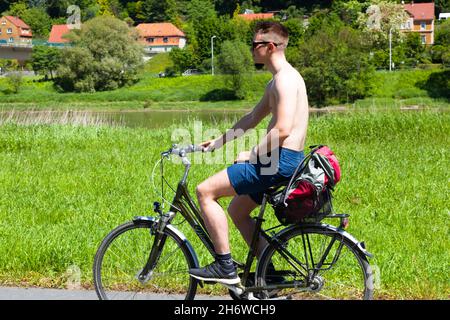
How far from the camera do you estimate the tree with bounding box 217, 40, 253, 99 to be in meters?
60.6

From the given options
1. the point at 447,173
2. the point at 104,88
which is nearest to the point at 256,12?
the point at 104,88

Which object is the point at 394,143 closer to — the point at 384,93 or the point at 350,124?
the point at 350,124

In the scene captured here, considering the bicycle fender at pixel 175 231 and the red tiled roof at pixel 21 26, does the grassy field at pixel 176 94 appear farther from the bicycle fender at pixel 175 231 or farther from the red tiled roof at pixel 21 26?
the red tiled roof at pixel 21 26

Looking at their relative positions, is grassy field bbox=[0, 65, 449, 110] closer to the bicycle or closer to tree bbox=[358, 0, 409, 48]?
tree bbox=[358, 0, 409, 48]

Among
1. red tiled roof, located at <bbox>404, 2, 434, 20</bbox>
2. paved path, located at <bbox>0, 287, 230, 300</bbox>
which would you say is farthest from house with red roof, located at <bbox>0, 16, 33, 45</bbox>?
paved path, located at <bbox>0, 287, 230, 300</bbox>

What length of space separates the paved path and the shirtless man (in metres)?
0.62

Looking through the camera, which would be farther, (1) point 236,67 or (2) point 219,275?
(1) point 236,67

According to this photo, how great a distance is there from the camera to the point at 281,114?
3707mm

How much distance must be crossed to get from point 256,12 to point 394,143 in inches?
5299

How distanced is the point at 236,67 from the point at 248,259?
57.7 meters

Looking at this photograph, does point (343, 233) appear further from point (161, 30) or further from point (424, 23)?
point (161, 30)

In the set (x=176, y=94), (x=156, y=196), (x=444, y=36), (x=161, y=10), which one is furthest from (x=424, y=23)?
(x=156, y=196)

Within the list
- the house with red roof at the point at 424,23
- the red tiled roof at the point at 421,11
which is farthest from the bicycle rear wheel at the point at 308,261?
the house with red roof at the point at 424,23

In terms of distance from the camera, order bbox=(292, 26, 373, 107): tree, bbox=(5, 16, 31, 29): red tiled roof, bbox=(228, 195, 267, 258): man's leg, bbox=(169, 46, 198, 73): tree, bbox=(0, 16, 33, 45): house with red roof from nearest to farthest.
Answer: bbox=(228, 195, 267, 258): man's leg < bbox=(292, 26, 373, 107): tree < bbox=(169, 46, 198, 73): tree < bbox=(0, 16, 33, 45): house with red roof < bbox=(5, 16, 31, 29): red tiled roof
